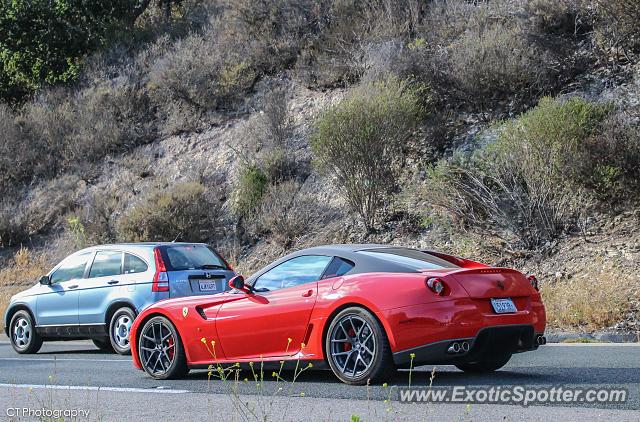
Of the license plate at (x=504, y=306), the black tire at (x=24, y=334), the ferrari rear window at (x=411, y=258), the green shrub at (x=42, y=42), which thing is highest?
the green shrub at (x=42, y=42)

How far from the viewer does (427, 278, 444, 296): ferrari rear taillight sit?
8602 mm

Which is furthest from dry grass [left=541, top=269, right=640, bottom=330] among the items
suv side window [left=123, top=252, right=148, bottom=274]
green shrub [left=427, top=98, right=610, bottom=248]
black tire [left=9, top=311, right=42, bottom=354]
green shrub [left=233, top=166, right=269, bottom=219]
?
green shrub [left=233, top=166, right=269, bottom=219]

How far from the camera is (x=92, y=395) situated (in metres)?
9.37

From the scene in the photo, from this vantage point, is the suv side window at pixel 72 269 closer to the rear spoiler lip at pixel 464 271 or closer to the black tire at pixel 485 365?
the black tire at pixel 485 365

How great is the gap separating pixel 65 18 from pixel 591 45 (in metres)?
21.1

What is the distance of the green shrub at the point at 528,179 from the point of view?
18.6m

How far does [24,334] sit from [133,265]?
2.65 meters

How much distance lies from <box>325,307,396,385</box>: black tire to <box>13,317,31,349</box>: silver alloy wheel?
8.45 m

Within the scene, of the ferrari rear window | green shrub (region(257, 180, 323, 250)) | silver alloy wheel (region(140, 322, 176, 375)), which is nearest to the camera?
the ferrari rear window

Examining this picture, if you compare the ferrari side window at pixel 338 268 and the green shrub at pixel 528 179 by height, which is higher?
the ferrari side window at pixel 338 268

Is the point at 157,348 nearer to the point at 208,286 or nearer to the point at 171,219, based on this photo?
the point at 208,286

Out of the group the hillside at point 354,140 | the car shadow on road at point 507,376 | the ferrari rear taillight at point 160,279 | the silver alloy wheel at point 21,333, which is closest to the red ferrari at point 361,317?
the car shadow on road at point 507,376

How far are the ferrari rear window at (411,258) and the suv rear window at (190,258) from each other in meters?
5.47

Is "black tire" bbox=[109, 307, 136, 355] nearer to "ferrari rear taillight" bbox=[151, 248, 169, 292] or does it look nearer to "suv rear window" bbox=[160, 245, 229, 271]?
"ferrari rear taillight" bbox=[151, 248, 169, 292]
